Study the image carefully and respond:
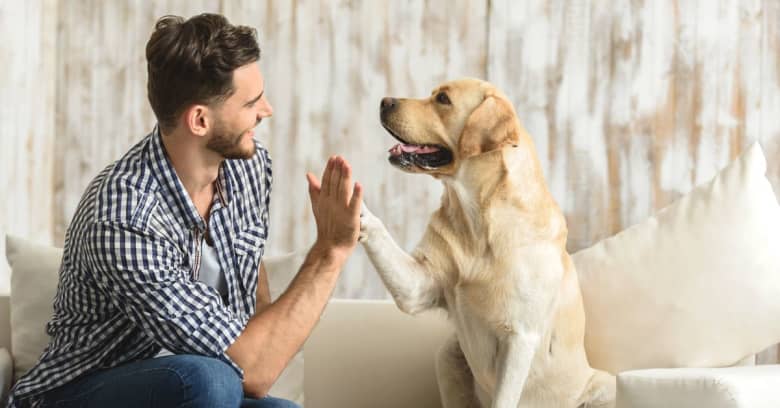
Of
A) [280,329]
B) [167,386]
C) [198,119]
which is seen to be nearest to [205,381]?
[167,386]

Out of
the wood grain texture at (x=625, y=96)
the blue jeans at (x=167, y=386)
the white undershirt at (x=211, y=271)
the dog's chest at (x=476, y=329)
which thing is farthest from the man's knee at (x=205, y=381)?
the wood grain texture at (x=625, y=96)

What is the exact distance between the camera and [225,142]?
5.61 feet

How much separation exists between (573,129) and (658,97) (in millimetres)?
268

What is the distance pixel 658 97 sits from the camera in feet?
8.52

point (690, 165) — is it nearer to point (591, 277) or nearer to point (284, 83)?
point (591, 277)

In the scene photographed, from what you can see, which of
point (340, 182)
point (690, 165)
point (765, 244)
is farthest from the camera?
point (690, 165)

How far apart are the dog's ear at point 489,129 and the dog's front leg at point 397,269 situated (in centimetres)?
26

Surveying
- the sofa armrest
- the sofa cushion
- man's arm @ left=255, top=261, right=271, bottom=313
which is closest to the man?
man's arm @ left=255, top=261, right=271, bottom=313

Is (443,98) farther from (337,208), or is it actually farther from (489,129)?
(337,208)

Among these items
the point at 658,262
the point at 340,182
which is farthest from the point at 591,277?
the point at 340,182

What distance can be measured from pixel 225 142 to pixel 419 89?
1.05 m

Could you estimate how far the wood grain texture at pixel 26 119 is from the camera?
2.43 meters

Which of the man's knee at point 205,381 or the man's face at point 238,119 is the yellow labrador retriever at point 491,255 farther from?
the man's knee at point 205,381

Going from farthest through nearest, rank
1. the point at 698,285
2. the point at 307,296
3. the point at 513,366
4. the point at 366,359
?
the point at 366,359 → the point at 698,285 → the point at 513,366 → the point at 307,296
